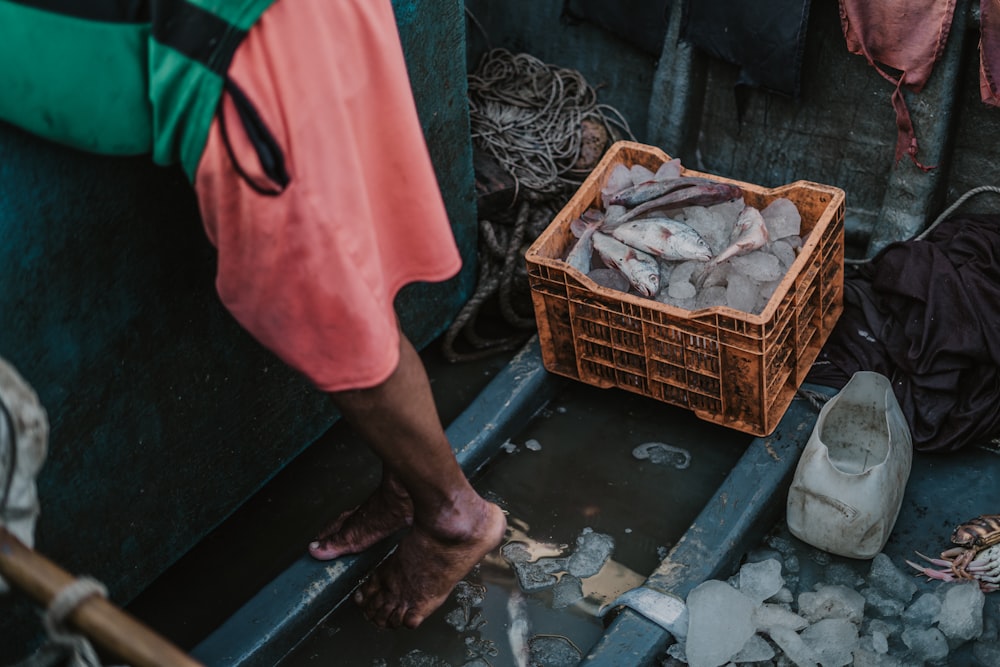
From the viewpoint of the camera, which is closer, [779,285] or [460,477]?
[460,477]

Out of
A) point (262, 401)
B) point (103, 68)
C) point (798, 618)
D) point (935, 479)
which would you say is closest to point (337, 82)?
point (103, 68)

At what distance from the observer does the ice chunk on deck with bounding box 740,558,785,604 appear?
296 cm

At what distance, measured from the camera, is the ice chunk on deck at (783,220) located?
346 cm

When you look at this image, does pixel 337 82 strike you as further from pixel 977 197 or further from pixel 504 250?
pixel 977 197

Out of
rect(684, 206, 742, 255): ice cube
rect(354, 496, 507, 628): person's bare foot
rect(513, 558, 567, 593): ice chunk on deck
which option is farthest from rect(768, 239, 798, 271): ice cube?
rect(354, 496, 507, 628): person's bare foot

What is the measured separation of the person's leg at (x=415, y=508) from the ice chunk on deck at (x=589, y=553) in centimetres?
53

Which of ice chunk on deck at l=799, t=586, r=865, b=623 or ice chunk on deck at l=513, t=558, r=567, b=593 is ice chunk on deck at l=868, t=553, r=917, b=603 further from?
ice chunk on deck at l=513, t=558, r=567, b=593

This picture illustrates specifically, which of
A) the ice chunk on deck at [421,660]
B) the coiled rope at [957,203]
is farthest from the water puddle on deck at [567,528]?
the coiled rope at [957,203]

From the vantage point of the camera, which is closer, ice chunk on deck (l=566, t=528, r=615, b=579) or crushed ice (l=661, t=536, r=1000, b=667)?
crushed ice (l=661, t=536, r=1000, b=667)

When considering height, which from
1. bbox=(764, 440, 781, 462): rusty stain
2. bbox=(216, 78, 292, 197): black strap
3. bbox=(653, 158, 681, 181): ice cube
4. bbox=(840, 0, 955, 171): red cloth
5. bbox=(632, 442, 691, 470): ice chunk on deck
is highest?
bbox=(216, 78, 292, 197): black strap

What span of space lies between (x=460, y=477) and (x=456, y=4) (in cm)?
164

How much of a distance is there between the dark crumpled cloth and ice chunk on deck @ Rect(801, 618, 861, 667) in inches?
33.1

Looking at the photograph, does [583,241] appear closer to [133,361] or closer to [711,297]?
[711,297]

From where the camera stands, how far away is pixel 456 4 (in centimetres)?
332
